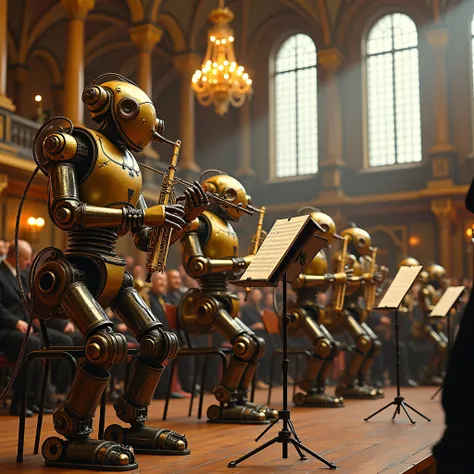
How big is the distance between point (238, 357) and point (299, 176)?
14656 millimetres

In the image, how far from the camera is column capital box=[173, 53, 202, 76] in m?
19.3

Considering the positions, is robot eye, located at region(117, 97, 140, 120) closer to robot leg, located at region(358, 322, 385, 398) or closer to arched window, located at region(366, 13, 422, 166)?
Answer: robot leg, located at region(358, 322, 385, 398)

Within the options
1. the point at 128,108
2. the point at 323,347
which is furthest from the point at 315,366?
the point at 128,108

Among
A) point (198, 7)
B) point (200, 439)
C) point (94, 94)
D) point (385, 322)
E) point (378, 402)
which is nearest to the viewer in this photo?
point (94, 94)

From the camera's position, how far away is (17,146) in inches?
539

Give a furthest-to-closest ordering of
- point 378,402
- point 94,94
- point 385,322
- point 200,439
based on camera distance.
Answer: point 385,322 < point 378,402 < point 200,439 < point 94,94

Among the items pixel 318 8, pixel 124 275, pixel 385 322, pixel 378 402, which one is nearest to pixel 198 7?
pixel 318 8

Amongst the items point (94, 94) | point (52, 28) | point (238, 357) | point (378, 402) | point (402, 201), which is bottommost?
point (378, 402)

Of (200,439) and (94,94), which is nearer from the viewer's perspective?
(94,94)

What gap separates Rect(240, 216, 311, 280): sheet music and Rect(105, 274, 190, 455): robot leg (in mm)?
607

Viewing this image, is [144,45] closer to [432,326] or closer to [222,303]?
[432,326]

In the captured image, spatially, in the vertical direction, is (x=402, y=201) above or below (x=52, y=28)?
below

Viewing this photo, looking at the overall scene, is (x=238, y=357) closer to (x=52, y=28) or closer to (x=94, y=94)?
(x=94, y=94)

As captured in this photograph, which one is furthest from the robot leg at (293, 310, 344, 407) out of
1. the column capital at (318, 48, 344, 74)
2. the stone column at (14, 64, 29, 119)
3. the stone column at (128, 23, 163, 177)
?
the stone column at (14, 64, 29, 119)
